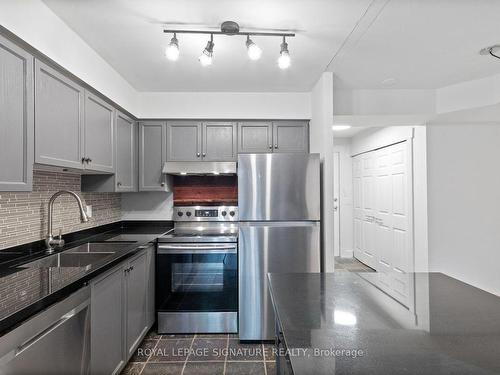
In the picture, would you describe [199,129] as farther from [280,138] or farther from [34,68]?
[34,68]

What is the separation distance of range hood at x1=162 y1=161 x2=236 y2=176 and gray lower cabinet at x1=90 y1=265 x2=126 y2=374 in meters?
1.14

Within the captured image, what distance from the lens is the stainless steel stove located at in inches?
98.7

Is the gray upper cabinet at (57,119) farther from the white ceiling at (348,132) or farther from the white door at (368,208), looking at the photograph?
the white door at (368,208)

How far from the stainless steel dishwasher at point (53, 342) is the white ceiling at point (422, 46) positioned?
2.31m

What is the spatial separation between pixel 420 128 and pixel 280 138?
171 cm

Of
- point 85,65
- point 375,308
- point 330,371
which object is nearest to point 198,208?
point 85,65

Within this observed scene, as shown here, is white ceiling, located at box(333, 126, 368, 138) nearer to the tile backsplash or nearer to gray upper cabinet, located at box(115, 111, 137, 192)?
gray upper cabinet, located at box(115, 111, 137, 192)

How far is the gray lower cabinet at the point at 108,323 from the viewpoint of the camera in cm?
156

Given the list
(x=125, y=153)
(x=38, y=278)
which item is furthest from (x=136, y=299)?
(x=125, y=153)

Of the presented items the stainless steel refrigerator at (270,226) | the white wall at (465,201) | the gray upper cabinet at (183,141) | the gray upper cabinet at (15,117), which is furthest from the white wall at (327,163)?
the gray upper cabinet at (15,117)

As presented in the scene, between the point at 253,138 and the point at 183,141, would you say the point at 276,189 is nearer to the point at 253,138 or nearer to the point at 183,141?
the point at 253,138

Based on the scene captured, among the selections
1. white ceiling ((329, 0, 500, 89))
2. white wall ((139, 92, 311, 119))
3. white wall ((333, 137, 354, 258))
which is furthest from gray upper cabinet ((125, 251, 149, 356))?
white wall ((333, 137, 354, 258))

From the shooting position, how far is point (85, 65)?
2000 millimetres

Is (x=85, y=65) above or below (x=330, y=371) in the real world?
above
